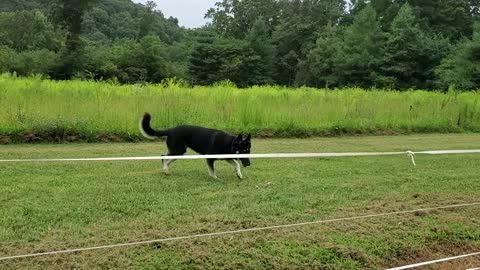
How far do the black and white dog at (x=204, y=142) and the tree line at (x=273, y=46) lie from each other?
18007mm

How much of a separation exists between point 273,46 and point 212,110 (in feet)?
150

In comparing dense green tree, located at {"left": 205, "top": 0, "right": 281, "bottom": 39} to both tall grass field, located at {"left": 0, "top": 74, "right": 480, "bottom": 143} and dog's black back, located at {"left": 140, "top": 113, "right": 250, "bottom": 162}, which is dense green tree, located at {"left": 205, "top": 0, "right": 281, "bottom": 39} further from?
dog's black back, located at {"left": 140, "top": 113, "right": 250, "bottom": 162}

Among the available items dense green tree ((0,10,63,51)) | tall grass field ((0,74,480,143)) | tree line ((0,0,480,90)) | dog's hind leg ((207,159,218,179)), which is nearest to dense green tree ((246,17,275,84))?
tree line ((0,0,480,90))

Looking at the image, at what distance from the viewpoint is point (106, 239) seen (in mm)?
3795

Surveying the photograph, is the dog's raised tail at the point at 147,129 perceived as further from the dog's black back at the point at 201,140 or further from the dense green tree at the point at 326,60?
the dense green tree at the point at 326,60

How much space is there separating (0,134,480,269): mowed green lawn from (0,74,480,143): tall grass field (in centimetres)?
191

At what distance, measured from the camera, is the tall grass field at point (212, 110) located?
985 cm

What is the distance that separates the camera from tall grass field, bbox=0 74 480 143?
985cm

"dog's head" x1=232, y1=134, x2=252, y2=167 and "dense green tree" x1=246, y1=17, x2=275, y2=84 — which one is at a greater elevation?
"dense green tree" x1=246, y1=17, x2=275, y2=84

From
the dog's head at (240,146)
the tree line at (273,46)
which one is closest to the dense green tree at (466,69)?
the tree line at (273,46)

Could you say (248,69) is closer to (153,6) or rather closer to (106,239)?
(153,6)

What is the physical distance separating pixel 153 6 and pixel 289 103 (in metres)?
73.4

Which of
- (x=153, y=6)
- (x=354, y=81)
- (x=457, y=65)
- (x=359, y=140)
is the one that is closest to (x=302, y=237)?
(x=359, y=140)

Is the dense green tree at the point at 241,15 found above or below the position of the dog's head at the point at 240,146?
above
